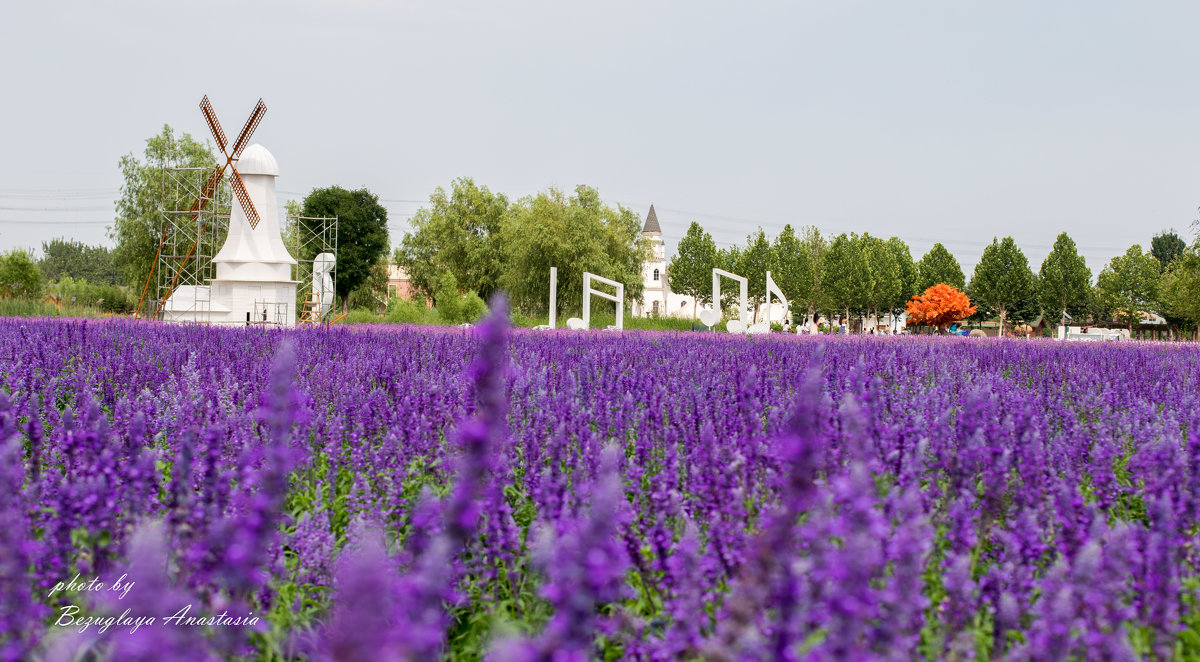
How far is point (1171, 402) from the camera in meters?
6.56

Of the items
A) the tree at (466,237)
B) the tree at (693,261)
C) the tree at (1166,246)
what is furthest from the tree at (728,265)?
the tree at (1166,246)

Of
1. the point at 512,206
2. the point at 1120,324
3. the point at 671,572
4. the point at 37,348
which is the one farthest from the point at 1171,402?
the point at 1120,324

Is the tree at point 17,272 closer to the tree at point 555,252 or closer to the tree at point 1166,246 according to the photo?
the tree at point 555,252

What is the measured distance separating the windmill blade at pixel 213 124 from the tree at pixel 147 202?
12.5 metres

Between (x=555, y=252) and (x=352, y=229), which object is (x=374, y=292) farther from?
(x=555, y=252)

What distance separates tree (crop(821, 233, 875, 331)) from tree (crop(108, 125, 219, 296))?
46.2 m

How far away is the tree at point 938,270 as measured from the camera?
7581 cm

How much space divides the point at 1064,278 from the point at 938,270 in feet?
41.4

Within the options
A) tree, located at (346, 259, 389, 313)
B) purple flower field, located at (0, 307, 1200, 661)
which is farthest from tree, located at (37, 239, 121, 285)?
purple flower field, located at (0, 307, 1200, 661)

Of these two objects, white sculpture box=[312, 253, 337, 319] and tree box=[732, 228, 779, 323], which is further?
tree box=[732, 228, 779, 323]

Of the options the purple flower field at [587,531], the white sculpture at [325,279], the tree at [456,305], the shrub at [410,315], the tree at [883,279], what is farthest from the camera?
the tree at [883,279]

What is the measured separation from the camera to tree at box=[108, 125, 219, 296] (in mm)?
51062

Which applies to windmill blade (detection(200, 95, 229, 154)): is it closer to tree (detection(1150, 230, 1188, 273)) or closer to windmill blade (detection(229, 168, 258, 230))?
windmill blade (detection(229, 168, 258, 230))

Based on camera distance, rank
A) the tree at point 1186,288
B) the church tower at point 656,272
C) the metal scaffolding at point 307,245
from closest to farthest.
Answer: the tree at point 1186,288 → the metal scaffolding at point 307,245 → the church tower at point 656,272
